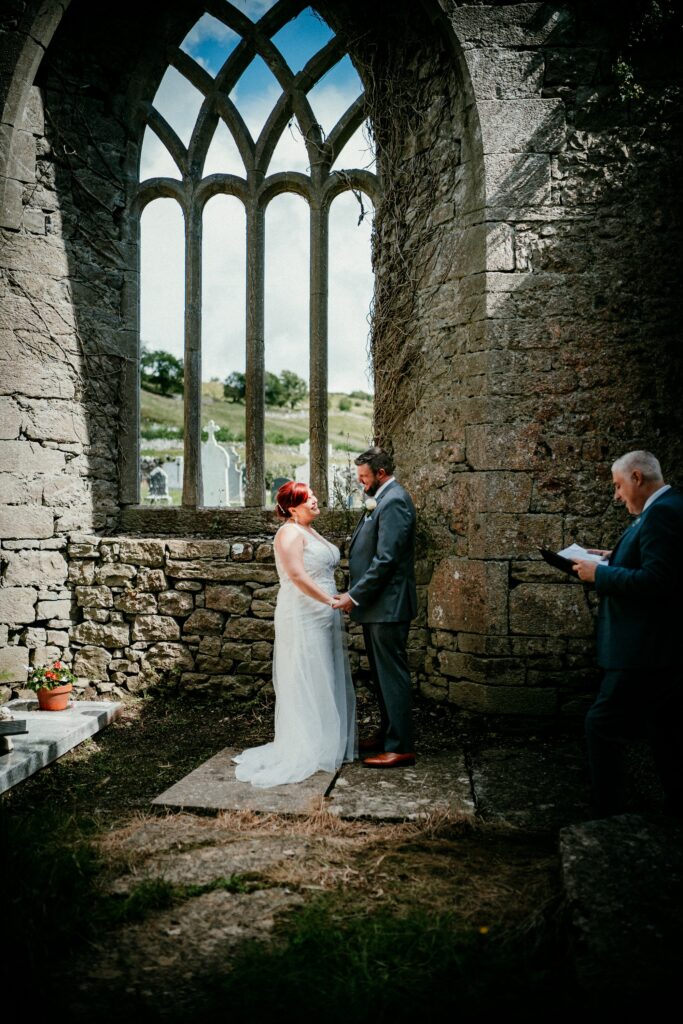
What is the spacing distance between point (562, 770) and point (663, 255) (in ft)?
10.9

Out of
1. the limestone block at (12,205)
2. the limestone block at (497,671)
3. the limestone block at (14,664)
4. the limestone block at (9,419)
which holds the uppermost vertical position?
the limestone block at (12,205)

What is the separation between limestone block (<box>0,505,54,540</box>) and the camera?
6.00 metres

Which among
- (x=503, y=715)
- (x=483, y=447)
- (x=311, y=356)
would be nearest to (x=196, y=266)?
(x=311, y=356)

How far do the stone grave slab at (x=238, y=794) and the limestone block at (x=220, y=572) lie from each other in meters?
1.81

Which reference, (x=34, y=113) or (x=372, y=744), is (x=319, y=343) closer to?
(x=34, y=113)

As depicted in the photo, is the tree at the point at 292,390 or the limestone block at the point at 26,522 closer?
the limestone block at the point at 26,522

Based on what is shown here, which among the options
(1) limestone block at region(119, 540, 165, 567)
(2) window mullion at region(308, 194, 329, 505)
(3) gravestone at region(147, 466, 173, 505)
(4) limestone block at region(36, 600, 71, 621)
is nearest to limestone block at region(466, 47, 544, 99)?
(2) window mullion at region(308, 194, 329, 505)

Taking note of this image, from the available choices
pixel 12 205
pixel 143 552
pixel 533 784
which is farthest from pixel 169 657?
pixel 12 205

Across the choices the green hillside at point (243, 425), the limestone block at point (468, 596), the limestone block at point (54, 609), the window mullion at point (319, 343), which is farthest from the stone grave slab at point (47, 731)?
the green hillside at point (243, 425)

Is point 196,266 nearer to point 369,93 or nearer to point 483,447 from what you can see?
point 369,93

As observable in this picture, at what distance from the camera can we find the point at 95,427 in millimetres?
6453

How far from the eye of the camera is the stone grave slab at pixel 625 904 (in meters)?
2.01

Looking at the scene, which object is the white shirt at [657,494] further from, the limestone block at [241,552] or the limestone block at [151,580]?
the limestone block at [151,580]

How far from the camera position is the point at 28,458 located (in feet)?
19.9
